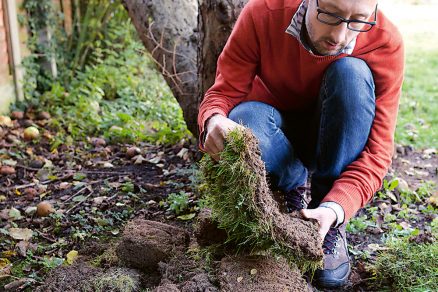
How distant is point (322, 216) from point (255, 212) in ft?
0.80

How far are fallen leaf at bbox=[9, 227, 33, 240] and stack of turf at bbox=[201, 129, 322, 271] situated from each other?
3.59 ft

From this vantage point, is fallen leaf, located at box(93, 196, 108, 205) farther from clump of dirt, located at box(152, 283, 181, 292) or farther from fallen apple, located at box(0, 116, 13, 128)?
fallen apple, located at box(0, 116, 13, 128)

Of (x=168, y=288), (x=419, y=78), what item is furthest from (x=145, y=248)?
(x=419, y=78)

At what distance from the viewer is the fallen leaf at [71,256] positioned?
208 cm

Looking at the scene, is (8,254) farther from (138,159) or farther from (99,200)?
(138,159)

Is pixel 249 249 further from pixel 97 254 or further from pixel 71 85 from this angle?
pixel 71 85

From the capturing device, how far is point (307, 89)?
2.04 metres

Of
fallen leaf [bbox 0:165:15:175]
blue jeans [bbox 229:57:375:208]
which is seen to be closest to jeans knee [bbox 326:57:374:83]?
blue jeans [bbox 229:57:375:208]

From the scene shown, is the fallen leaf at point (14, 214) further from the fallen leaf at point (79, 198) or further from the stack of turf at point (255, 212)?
the stack of turf at point (255, 212)

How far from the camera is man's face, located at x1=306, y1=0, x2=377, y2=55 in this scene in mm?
1588

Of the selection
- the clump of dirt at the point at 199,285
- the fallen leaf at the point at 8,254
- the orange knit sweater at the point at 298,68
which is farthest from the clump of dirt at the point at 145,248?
the fallen leaf at the point at 8,254

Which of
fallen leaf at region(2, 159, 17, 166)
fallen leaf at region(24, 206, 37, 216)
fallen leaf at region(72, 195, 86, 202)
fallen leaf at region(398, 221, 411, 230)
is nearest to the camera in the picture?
fallen leaf at region(398, 221, 411, 230)

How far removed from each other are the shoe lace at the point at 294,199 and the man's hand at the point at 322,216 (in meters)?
0.50

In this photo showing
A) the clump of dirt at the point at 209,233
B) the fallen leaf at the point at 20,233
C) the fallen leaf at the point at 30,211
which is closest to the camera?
the clump of dirt at the point at 209,233
